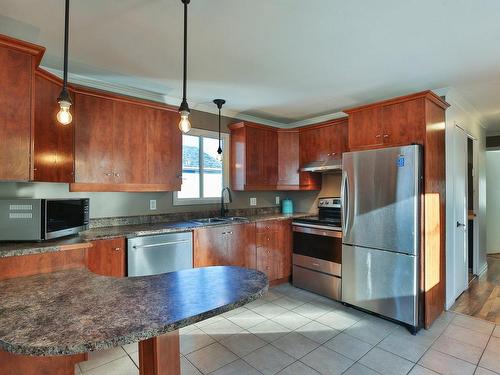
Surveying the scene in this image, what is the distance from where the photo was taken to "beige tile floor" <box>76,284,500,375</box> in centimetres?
213

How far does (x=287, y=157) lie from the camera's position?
14.3 feet

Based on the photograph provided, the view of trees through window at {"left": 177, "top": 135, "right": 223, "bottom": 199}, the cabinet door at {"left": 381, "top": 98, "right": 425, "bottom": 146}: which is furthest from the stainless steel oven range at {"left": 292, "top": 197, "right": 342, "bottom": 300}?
the view of trees through window at {"left": 177, "top": 135, "right": 223, "bottom": 199}

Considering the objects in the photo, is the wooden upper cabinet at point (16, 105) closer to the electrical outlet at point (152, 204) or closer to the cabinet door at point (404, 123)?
the electrical outlet at point (152, 204)

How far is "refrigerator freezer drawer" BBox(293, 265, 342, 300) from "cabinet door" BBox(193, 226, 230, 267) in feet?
3.55

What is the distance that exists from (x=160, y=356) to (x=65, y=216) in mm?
1706

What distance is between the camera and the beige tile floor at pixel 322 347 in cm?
213

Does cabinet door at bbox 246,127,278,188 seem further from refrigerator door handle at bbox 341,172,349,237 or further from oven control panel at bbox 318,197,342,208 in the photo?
refrigerator door handle at bbox 341,172,349,237

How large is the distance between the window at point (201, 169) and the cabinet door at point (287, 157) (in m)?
0.84

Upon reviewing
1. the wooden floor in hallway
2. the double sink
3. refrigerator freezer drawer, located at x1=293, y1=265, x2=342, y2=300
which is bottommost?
the wooden floor in hallway

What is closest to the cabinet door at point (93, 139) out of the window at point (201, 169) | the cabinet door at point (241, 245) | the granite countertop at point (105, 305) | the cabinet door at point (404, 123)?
the window at point (201, 169)

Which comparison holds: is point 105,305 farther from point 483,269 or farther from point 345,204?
point 483,269

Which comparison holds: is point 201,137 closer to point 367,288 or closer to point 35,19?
point 35,19

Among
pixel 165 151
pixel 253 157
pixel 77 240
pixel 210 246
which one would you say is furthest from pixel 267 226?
pixel 77 240

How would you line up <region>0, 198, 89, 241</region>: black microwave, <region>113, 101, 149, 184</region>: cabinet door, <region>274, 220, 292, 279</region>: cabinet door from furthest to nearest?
<region>274, 220, 292, 279</region>: cabinet door, <region>113, 101, 149, 184</region>: cabinet door, <region>0, 198, 89, 241</region>: black microwave
